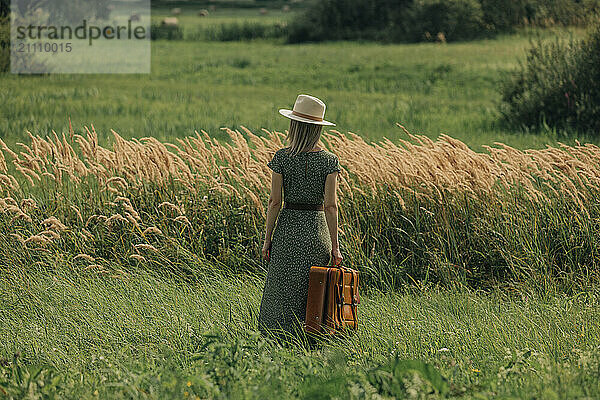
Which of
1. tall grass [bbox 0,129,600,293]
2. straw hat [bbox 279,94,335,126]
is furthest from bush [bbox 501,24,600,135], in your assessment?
straw hat [bbox 279,94,335,126]

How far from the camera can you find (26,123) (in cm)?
1384

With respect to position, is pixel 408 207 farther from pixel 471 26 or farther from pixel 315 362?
pixel 471 26

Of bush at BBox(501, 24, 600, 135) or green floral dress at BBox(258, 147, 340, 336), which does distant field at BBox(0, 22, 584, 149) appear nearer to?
bush at BBox(501, 24, 600, 135)

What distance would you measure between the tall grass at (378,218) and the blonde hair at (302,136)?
158 centimetres

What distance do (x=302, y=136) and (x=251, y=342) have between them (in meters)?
1.35

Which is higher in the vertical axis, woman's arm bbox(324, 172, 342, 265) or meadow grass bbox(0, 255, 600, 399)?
woman's arm bbox(324, 172, 342, 265)

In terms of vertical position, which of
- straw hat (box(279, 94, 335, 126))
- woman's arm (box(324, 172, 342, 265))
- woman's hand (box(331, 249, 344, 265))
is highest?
straw hat (box(279, 94, 335, 126))

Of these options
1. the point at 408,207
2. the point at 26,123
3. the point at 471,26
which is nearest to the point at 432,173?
the point at 408,207

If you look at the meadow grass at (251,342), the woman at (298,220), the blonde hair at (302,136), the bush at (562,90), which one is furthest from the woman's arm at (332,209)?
the bush at (562,90)

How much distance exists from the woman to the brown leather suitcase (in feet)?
0.44

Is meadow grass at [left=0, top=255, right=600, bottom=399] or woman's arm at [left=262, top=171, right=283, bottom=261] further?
woman's arm at [left=262, top=171, right=283, bottom=261]

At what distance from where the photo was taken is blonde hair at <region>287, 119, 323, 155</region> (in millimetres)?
4938

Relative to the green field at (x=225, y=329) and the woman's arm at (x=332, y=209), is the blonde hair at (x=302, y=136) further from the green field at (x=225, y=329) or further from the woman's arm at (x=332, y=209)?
the green field at (x=225, y=329)

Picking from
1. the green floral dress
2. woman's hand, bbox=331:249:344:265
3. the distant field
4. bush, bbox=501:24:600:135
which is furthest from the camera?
the distant field
